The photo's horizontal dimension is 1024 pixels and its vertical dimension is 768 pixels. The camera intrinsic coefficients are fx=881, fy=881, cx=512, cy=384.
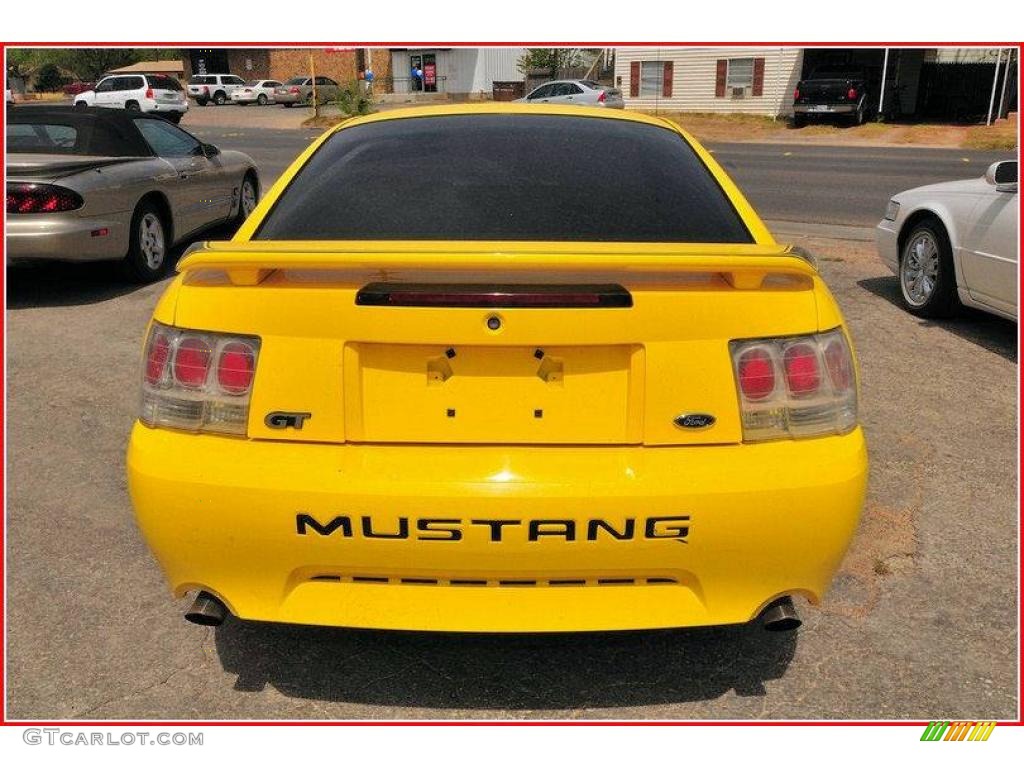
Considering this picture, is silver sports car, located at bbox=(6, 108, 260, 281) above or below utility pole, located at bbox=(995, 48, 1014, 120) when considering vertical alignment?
below

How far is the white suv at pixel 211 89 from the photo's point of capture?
54.4 m

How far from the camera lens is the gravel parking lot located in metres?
2.60

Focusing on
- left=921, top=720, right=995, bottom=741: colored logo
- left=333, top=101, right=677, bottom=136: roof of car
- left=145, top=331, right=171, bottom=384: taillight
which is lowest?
left=921, top=720, right=995, bottom=741: colored logo

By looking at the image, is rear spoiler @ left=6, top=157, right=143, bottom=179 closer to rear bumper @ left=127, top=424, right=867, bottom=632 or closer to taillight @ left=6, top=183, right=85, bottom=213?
taillight @ left=6, top=183, right=85, bottom=213

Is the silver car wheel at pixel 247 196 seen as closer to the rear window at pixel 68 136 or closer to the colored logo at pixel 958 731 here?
the rear window at pixel 68 136

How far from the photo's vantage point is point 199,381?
232cm

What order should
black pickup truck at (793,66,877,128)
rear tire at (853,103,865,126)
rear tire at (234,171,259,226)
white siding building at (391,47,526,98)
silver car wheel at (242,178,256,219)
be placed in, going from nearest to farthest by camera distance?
rear tire at (234,171,259,226) → silver car wheel at (242,178,256,219) → black pickup truck at (793,66,877,128) → rear tire at (853,103,865,126) → white siding building at (391,47,526,98)

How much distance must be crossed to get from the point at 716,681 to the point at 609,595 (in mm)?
647

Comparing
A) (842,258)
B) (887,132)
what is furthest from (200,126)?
(842,258)

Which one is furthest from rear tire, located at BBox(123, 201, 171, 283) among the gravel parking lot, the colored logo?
the colored logo

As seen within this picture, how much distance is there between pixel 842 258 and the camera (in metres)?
8.62

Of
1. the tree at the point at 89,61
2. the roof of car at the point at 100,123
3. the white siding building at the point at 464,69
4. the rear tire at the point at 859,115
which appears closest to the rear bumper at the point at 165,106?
the white siding building at the point at 464,69

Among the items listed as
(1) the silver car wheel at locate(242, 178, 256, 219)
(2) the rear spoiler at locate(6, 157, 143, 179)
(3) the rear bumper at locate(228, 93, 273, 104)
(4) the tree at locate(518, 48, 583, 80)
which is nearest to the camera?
(2) the rear spoiler at locate(6, 157, 143, 179)

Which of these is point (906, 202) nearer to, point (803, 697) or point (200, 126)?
point (803, 697)
